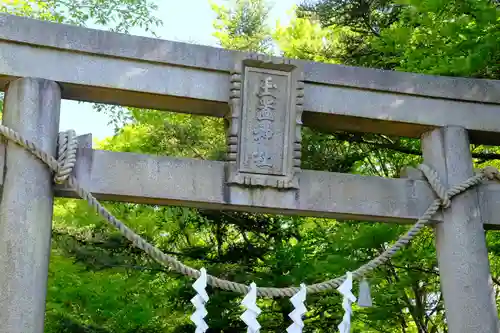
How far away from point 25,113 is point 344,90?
7.45 feet

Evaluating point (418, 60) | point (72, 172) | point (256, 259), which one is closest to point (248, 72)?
point (72, 172)

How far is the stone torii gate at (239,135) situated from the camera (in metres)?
3.59

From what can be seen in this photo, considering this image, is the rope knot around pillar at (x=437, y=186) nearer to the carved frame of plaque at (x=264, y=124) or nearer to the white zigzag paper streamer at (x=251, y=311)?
the carved frame of plaque at (x=264, y=124)

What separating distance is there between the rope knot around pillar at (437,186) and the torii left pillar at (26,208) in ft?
8.84

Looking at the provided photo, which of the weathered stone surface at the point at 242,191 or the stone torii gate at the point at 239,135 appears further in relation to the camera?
the weathered stone surface at the point at 242,191

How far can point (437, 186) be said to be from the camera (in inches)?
166

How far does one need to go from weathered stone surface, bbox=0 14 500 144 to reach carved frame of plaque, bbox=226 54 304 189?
0.10 metres

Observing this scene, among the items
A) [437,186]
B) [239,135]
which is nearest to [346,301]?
[437,186]

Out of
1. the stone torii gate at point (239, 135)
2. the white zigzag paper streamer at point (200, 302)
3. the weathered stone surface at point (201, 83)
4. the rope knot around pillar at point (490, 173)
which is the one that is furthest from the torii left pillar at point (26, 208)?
the rope knot around pillar at point (490, 173)

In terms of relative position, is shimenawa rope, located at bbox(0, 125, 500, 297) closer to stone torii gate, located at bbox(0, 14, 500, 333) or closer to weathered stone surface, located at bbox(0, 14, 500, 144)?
stone torii gate, located at bbox(0, 14, 500, 333)

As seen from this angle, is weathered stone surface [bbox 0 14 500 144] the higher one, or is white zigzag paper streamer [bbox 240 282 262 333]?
weathered stone surface [bbox 0 14 500 144]

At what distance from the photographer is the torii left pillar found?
11.1 ft

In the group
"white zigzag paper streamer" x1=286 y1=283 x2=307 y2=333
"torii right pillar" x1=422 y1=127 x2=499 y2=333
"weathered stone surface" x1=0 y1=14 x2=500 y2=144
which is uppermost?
"weathered stone surface" x1=0 y1=14 x2=500 y2=144

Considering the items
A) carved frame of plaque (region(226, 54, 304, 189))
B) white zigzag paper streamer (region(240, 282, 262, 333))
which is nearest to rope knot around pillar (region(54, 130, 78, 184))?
carved frame of plaque (region(226, 54, 304, 189))
